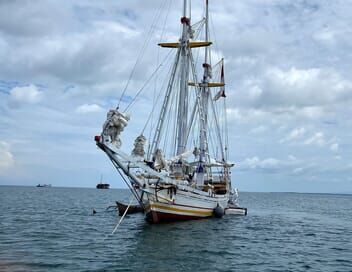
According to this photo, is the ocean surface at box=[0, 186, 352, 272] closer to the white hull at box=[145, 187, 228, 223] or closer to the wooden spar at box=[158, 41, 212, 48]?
the white hull at box=[145, 187, 228, 223]

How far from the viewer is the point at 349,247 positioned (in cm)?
3284

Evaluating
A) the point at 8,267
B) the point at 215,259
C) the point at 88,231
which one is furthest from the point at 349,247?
the point at 8,267

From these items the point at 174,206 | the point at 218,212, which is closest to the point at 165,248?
the point at 174,206

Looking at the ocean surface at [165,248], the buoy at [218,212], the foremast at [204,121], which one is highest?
the foremast at [204,121]

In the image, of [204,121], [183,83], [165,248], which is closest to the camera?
[165,248]

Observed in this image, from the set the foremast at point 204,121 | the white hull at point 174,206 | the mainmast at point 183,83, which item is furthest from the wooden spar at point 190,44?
the white hull at point 174,206

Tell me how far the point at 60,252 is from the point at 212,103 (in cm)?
4316

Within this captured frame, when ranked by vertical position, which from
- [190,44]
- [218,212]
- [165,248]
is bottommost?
[165,248]

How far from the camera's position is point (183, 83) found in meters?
46.5

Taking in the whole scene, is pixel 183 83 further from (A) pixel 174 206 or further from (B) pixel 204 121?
(A) pixel 174 206

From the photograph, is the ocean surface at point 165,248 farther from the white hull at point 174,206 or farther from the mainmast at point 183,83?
the mainmast at point 183,83

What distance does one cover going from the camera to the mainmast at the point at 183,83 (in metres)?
46.7

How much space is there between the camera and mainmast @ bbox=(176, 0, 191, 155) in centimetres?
4669

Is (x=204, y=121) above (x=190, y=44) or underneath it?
underneath
